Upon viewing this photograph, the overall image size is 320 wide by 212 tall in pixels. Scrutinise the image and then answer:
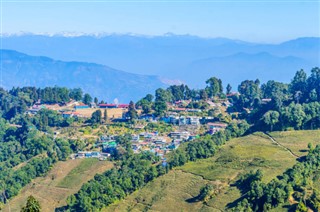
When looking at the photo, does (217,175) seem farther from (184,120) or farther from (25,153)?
(25,153)

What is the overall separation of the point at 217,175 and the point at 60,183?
15726 millimetres

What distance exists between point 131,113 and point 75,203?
21810mm

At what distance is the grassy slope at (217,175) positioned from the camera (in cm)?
3691

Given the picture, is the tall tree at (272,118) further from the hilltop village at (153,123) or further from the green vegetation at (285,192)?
the green vegetation at (285,192)

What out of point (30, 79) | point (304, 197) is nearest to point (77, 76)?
point (30, 79)

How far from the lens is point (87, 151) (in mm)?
51688

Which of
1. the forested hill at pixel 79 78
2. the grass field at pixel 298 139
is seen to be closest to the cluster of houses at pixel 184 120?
the grass field at pixel 298 139

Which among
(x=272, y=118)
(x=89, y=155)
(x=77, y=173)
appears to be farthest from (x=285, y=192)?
(x=89, y=155)

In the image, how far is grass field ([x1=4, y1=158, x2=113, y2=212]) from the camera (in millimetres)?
42844

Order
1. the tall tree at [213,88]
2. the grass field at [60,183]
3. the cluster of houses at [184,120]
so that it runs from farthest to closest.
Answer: the tall tree at [213,88] < the cluster of houses at [184,120] < the grass field at [60,183]

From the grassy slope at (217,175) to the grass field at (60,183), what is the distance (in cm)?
671

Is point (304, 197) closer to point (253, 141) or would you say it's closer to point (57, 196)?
point (253, 141)

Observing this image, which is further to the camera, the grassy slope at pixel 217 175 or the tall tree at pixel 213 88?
the tall tree at pixel 213 88

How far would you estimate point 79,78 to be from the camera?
17638 centimetres
